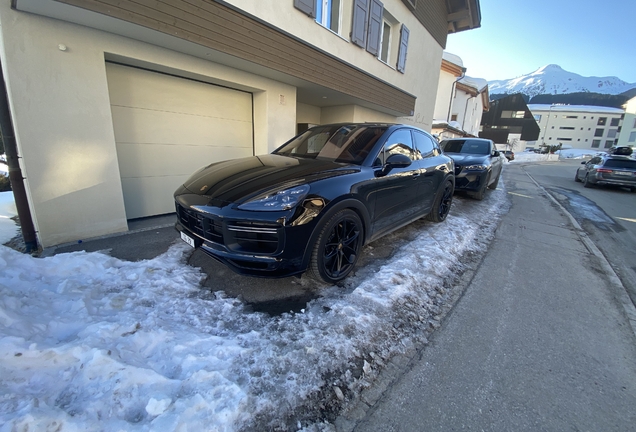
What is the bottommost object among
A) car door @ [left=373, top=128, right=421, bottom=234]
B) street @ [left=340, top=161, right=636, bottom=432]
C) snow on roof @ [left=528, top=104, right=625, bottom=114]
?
street @ [left=340, top=161, right=636, bottom=432]

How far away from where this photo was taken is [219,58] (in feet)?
15.4

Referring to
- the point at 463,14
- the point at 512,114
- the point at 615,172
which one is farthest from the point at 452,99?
the point at 512,114

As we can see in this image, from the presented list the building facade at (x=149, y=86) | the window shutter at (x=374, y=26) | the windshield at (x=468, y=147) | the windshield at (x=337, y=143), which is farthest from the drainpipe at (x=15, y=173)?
the windshield at (x=468, y=147)

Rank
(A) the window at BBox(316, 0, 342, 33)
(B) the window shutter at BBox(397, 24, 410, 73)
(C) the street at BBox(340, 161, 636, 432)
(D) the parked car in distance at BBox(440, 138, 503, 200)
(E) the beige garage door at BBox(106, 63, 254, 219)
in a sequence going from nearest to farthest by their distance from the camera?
1. (C) the street at BBox(340, 161, 636, 432)
2. (E) the beige garage door at BBox(106, 63, 254, 219)
3. (A) the window at BBox(316, 0, 342, 33)
4. (D) the parked car in distance at BBox(440, 138, 503, 200)
5. (B) the window shutter at BBox(397, 24, 410, 73)

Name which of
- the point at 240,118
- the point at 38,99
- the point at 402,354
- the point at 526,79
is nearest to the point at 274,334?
the point at 402,354

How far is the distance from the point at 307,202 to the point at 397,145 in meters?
1.94

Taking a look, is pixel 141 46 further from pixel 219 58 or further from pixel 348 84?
pixel 348 84

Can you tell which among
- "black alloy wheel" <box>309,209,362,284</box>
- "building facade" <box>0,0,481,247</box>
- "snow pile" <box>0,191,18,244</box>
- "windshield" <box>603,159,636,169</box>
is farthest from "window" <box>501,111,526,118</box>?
"snow pile" <box>0,191,18,244</box>

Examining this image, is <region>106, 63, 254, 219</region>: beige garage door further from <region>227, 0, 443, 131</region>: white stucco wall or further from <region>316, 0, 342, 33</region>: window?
<region>316, 0, 342, 33</region>: window

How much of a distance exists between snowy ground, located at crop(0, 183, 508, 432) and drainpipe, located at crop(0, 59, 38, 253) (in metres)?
1.24

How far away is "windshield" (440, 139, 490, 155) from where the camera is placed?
27.2 feet

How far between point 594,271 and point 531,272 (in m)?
1.02

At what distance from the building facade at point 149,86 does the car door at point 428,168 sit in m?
2.92

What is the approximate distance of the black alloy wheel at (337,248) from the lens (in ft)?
8.57
